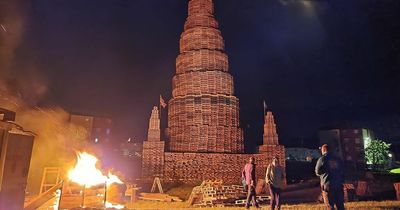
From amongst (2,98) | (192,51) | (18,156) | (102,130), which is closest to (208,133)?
(192,51)

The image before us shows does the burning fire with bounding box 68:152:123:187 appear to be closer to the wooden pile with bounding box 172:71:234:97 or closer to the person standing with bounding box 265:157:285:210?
the person standing with bounding box 265:157:285:210

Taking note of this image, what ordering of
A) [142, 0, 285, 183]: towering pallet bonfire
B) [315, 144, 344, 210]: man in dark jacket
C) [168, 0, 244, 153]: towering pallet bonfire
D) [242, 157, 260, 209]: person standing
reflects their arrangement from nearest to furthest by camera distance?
[315, 144, 344, 210]: man in dark jacket < [242, 157, 260, 209]: person standing < [142, 0, 285, 183]: towering pallet bonfire < [168, 0, 244, 153]: towering pallet bonfire

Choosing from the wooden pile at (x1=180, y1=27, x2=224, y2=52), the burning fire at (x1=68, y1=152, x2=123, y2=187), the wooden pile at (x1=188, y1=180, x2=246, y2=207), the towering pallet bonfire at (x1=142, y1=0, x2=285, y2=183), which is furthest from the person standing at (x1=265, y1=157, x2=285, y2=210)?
the wooden pile at (x1=180, y1=27, x2=224, y2=52)

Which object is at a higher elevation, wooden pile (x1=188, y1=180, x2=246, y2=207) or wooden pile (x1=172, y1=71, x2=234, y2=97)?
wooden pile (x1=172, y1=71, x2=234, y2=97)

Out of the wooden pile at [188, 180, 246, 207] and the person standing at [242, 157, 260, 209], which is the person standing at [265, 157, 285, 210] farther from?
the wooden pile at [188, 180, 246, 207]

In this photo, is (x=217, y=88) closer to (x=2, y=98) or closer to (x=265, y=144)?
(x=265, y=144)

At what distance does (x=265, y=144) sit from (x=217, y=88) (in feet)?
25.3

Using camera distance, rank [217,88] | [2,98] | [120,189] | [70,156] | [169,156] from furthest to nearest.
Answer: [217,88] → [169,156] → [70,156] → [2,98] → [120,189]

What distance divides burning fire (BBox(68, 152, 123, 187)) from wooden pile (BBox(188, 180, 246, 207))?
21.6ft

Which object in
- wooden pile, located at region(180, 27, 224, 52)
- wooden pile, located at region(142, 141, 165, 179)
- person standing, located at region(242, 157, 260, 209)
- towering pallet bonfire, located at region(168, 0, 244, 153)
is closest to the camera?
person standing, located at region(242, 157, 260, 209)

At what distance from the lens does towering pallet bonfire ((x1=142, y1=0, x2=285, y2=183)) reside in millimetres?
24531

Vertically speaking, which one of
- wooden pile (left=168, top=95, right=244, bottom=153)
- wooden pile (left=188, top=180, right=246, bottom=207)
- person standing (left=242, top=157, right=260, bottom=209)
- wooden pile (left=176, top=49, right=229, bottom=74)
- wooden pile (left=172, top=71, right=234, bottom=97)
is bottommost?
wooden pile (left=188, top=180, right=246, bottom=207)

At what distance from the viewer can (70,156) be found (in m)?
19.9

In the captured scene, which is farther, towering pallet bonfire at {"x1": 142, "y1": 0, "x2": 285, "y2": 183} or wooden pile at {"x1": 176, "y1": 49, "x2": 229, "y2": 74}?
wooden pile at {"x1": 176, "y1": 49, "x2": 229, "y2": 74}
